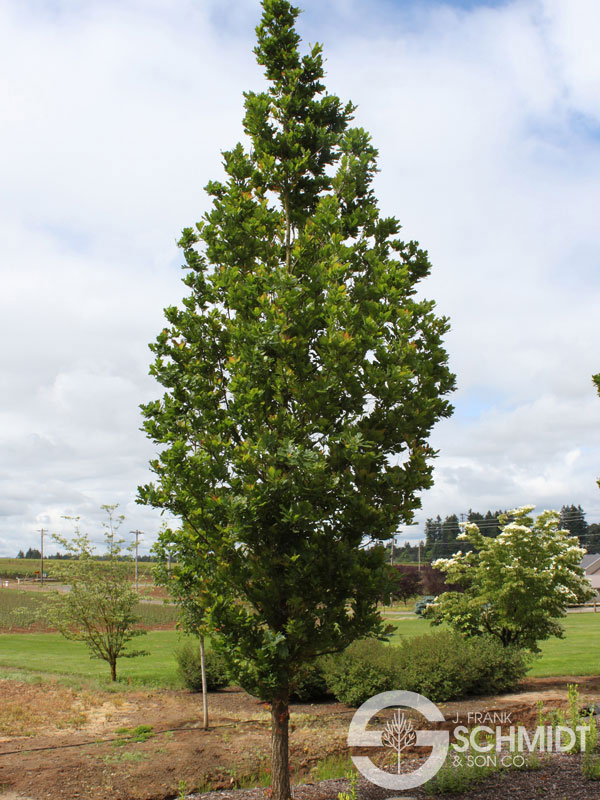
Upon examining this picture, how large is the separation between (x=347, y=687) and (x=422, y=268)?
960 centimetres

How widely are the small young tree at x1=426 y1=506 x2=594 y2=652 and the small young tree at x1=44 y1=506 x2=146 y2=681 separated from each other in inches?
325

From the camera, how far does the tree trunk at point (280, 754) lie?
6746mm

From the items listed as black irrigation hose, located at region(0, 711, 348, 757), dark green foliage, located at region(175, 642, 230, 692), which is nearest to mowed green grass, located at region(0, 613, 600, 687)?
Answer: dark green foliage, located at region(175, 642, 230, 692)

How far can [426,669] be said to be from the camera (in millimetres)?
13406

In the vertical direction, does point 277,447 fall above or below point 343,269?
below

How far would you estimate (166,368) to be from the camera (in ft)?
22.3

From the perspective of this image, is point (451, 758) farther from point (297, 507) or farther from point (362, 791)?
point (297, 507)

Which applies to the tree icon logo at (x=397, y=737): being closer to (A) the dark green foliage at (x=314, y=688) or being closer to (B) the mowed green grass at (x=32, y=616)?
(A) the dark green foliage at (x=314, y=688)

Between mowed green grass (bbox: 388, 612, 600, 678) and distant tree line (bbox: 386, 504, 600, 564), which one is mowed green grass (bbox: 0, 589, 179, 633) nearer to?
mowed green grass (bbox: 388, 612, 600, 678)

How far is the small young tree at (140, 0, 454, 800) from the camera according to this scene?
617cm

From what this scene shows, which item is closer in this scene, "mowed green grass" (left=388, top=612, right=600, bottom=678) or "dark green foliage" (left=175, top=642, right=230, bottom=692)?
"dark green foliage" (left=175, top=642, right=230, bottom=692)

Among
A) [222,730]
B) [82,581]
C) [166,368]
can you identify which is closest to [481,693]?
[222,730]

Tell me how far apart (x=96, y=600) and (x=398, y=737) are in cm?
967

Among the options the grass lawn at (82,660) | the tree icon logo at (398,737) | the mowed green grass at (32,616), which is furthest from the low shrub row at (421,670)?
the mowed green grass at (32,616)
